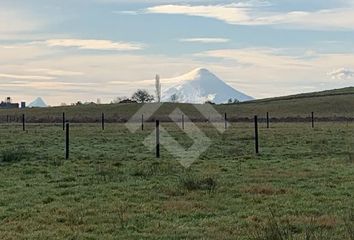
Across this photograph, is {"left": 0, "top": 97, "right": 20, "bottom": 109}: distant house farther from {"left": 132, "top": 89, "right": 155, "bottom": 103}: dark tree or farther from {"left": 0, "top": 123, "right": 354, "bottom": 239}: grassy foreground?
{"left": 0, "top": 123, "right": 354, "bottom": 239}: grassy foreground

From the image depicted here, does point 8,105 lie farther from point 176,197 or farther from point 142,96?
point 176,197

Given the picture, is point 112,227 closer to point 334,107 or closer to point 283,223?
point 283,223

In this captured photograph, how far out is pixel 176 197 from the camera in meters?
14.8

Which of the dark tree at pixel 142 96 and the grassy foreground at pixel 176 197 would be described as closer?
the grassy foreground at pixel 176 197

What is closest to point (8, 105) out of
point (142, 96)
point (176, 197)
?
point (142, 96)

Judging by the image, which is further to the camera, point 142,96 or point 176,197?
point 142,96

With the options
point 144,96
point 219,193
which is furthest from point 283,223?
point 144,96

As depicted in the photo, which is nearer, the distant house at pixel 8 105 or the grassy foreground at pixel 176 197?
the grassy foreground at pixel 176 197

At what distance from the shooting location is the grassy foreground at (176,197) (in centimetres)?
1105

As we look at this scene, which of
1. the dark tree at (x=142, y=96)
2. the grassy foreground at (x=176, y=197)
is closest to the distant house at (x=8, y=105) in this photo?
the dark tree at (x=142, y=96)

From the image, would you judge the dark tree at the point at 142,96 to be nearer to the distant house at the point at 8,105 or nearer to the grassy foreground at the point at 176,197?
the distant house at the point at 8,105

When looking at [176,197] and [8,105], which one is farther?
[8,105]

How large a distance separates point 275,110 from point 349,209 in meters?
98.0

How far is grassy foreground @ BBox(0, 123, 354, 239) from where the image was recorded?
11.1m
